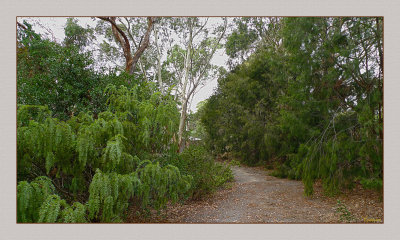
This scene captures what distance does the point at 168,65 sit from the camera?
5.83 metres

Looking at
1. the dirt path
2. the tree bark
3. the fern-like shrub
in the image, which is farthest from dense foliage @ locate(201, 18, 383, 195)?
the fern-like shrub

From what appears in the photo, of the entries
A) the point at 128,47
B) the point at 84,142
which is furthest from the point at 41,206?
the point at 128,47

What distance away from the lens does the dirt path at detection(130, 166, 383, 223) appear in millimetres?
2398

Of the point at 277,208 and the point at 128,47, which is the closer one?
the point at 277,208

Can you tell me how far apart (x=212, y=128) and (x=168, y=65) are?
3340mm

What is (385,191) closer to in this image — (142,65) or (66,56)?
(66,56)

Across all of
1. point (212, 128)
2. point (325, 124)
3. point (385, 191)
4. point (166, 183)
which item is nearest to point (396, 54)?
point (325, 124)

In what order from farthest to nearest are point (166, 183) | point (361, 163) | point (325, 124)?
1. point (325, 124)
2. point (361, 163)
3. point (166, 183)

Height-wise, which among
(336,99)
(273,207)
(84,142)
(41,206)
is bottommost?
(273,207)

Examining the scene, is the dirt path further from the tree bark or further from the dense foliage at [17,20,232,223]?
the tree bark

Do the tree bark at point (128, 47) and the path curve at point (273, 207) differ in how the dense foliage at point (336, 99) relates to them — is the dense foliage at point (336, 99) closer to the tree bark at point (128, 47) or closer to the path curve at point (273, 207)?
the path curve at point (273, 207)

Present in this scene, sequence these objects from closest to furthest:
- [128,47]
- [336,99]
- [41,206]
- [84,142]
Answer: [41,206] < [84,142] < [336,99] < [128,47]

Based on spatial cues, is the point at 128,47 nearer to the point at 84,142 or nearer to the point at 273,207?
the point at 84,142

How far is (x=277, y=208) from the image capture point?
9.38ft
